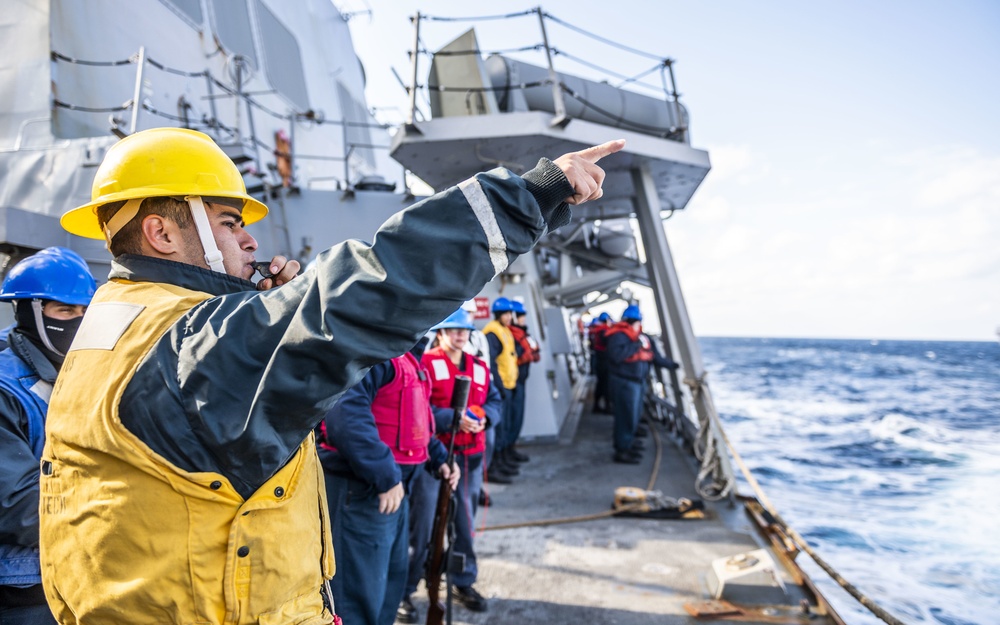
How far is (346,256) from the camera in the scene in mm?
918

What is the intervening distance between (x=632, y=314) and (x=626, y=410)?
1221mm

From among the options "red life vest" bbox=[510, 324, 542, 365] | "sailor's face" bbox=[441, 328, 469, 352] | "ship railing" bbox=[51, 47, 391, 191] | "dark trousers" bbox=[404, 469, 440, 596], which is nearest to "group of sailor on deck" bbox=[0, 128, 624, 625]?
"dark trousers" bbox=[404, 469, 440, 596]

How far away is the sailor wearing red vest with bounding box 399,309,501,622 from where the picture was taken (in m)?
3.47

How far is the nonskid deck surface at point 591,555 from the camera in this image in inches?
135

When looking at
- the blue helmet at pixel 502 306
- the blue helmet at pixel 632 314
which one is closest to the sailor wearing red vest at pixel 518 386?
the blue helmet at pixel 502 306

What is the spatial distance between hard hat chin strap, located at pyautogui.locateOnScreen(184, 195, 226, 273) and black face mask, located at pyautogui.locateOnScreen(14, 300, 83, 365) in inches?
46.8

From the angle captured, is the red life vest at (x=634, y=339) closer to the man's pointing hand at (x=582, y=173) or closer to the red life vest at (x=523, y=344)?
the red life vest at (x=523, y=344)

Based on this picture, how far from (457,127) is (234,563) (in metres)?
4.99

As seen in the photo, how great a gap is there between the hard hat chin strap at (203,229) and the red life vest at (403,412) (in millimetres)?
1581

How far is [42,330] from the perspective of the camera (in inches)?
80.7

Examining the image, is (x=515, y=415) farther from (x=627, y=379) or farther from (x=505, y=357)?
(x=627, y=379)

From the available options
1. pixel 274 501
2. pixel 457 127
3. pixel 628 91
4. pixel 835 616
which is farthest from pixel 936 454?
pixel 274 501

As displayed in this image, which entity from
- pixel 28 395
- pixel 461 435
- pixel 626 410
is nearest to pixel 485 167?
pixel 626 410

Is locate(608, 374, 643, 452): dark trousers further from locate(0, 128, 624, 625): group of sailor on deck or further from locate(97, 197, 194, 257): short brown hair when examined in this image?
locate(97, 197, 194, 257): short brown hair
